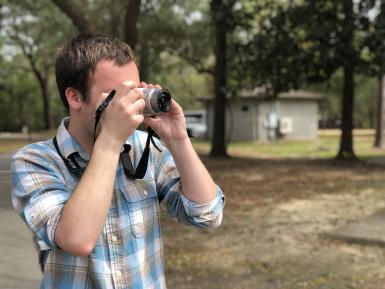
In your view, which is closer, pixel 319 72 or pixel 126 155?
pixel 126 155

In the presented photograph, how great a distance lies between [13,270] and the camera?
2637 millimetres

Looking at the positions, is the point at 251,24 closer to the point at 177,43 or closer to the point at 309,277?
the point at 177,43

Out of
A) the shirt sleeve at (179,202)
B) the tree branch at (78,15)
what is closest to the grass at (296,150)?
the tree branch at (78,15)

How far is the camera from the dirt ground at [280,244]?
215 inches

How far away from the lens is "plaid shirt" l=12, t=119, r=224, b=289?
5.36 ft

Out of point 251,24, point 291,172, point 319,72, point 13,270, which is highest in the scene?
point 251,24

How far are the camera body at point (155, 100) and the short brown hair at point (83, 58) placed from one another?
0.54 ft

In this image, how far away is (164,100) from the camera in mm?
1641

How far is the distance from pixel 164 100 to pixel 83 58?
0.27m

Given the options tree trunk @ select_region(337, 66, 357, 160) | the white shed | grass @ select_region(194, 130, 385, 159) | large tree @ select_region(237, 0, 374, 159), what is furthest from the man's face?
the white shed

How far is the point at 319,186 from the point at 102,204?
10.8 meters

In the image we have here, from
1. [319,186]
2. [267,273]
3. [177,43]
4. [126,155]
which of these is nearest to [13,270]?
[126,155]

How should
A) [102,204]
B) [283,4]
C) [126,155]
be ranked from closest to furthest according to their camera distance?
1. [102,204]
2. [126,155]
3. [283,4]

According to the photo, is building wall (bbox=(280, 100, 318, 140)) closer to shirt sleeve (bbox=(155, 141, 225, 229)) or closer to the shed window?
the shed window
